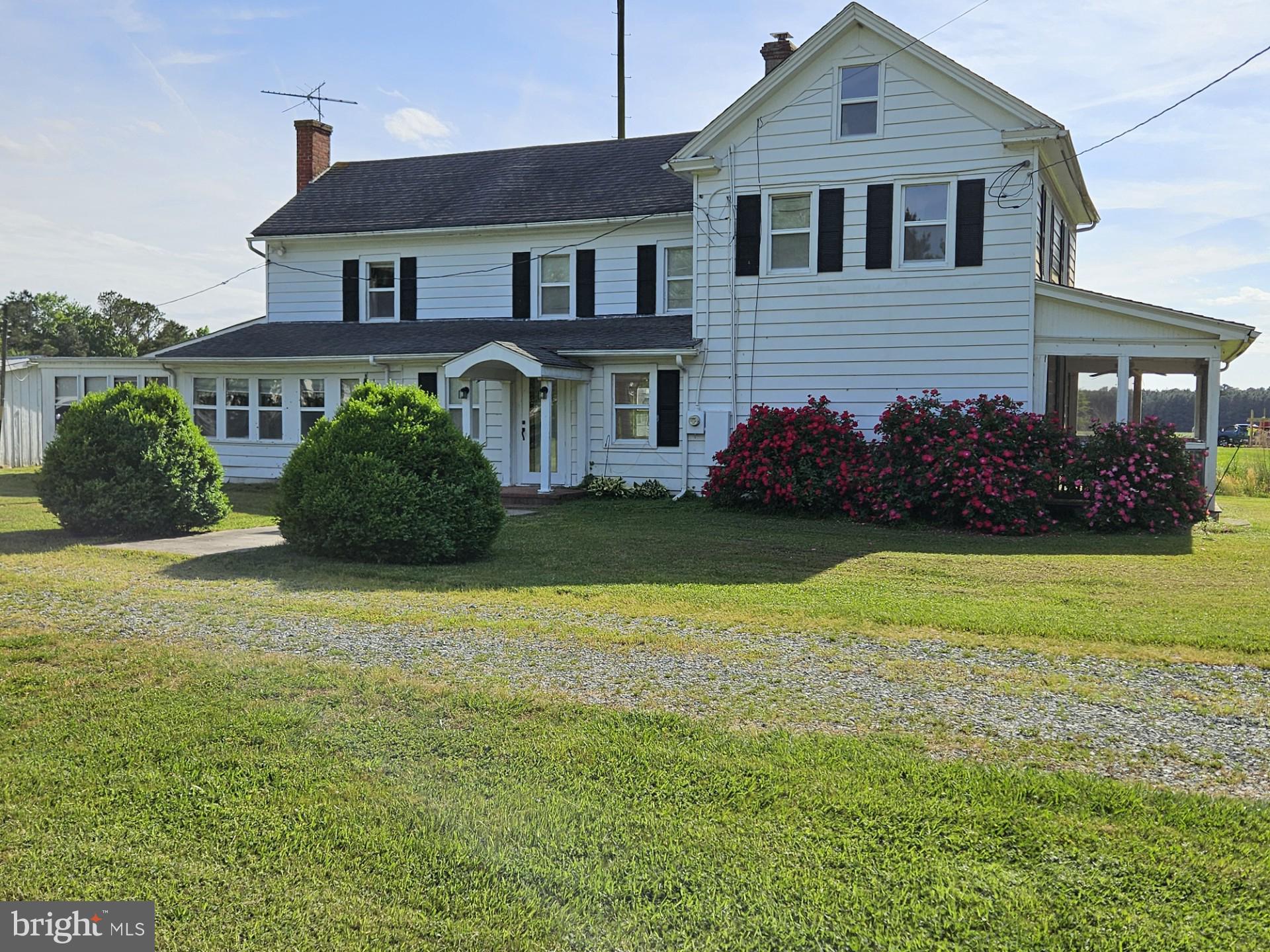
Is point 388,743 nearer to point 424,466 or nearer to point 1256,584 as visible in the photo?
point 424,466

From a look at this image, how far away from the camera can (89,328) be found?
189 ft

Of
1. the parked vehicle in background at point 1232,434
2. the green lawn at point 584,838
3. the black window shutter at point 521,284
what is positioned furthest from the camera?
the parked vehicle in background at point 1232,434

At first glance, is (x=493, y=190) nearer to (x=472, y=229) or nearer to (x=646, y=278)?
(x=472, y=229)

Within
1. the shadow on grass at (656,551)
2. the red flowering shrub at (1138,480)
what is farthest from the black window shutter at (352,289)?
the red flowering shrub at (1138,480)

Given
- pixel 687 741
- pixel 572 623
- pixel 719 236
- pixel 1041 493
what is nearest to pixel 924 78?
pixel 719 236

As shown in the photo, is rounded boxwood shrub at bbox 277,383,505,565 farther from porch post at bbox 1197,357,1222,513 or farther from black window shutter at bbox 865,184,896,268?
porch post at bbox 1197,357,1222,513

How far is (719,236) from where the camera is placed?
17.5 metres

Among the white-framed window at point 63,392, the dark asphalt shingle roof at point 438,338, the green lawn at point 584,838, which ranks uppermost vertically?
the dark asphalt shingle roof at point 438,338

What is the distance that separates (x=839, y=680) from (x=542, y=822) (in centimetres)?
263

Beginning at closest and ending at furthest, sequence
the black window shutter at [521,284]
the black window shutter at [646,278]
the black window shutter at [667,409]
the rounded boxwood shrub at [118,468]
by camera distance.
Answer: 1. the rounded boxwood shrub at [118,468]
2. the black window shutter at [667,409]
3. the black window shutter at [646,278]
4. the black window shutter at [521,284]

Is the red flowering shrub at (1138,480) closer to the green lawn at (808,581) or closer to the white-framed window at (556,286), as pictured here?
the green lawn at (808,581)

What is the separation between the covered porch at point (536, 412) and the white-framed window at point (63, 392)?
12.9 metres

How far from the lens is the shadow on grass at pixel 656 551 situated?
374 inches

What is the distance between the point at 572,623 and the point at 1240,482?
853 inches
